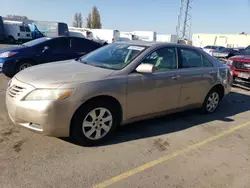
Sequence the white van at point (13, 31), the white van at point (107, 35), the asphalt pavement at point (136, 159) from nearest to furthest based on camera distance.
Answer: the asphalt pavement at point (136, 159)
the white van at point (13, 31)
the white van at point (107, 35)

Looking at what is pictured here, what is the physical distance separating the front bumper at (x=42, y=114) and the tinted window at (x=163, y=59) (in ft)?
5.32

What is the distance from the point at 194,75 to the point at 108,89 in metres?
2.07

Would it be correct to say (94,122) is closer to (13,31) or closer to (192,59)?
(192,59)

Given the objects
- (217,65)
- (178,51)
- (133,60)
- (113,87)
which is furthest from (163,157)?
(217,65)

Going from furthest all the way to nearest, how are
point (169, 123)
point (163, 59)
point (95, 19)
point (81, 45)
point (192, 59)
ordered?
point (95, 19) < point (81, 45) < point (192, 59) < point (169, 123) < point (163, 59)

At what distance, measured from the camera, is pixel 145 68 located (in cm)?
385

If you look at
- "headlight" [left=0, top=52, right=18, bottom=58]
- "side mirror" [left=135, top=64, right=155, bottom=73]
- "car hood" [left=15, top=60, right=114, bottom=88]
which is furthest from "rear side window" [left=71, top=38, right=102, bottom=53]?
"side mirror" [left=135, top=64, right=155, bottom=73]

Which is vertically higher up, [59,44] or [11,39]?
[59,44]

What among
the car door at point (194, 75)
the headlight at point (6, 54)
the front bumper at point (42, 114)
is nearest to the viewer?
the front bumper at point (42, 114)

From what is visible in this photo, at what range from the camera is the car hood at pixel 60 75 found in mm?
3320

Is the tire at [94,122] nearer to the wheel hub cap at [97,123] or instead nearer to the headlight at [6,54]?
the wheel hub cap at [97,123]

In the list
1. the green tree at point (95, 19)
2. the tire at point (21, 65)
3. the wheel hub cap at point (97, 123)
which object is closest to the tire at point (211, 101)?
the wheel hub cap at point (97, 123)

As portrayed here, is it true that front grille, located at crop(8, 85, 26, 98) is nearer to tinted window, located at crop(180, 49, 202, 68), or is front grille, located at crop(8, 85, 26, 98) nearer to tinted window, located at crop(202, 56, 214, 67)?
tinted window, located at crop(180, 49, 202, 68)

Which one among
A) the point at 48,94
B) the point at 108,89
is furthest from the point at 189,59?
the point at 48,94
